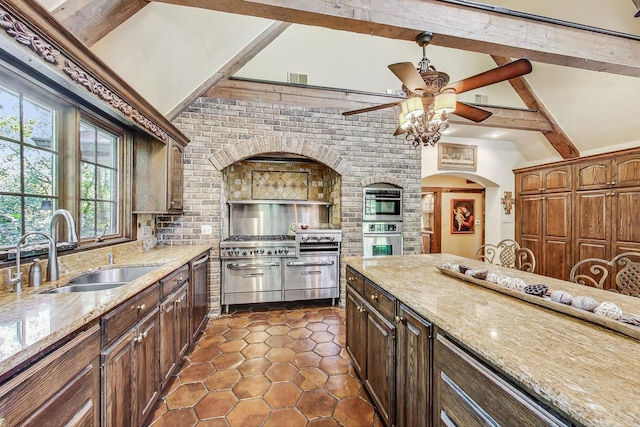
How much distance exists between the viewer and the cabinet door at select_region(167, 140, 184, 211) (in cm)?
280

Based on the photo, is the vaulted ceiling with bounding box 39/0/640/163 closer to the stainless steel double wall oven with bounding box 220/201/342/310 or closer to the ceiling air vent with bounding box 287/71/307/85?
the ceiling air vent with bounding box 287/71/307/85

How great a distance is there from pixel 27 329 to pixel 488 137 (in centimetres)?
623

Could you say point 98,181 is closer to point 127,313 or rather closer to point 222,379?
point 127,313

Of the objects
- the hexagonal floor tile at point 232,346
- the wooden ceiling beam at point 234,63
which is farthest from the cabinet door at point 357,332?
the wooden ceiling beam at point 234,63

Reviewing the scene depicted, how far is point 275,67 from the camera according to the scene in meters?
3.64

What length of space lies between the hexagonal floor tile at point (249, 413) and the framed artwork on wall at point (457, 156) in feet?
15.2

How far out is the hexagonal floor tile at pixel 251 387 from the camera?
6.29 feet

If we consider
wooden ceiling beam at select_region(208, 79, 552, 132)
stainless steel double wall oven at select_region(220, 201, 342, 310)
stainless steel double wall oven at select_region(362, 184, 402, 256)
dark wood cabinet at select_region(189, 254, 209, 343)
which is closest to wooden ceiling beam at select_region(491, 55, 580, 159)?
wooden ceiling beam at select_region(208, 79, 552, 132)

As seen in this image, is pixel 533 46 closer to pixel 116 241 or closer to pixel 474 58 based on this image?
pixel 474 58

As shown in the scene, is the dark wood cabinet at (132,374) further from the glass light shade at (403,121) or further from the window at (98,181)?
the glass light shade at (403,121)

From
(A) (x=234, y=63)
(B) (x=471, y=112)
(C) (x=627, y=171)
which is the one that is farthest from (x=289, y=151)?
(C) (x=627, y=171)

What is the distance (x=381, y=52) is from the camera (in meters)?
3.79

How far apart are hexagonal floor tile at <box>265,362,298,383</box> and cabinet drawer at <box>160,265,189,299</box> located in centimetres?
105

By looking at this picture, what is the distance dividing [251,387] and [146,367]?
2.57ft
